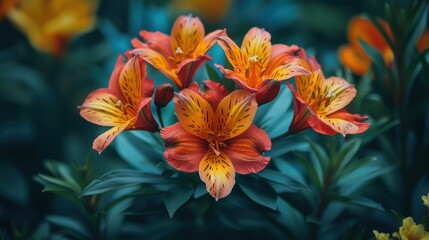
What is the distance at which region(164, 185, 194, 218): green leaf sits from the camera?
857 mm

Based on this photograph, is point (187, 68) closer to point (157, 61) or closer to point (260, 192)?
point (157, 61)

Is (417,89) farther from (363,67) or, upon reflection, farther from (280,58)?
(280,58)

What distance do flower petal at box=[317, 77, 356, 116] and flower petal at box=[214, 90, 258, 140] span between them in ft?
0.42

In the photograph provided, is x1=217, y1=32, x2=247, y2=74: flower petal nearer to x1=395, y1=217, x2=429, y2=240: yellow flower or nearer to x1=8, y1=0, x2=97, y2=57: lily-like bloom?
x1=395, y1=217, x2=429, y2=240: yellow flower

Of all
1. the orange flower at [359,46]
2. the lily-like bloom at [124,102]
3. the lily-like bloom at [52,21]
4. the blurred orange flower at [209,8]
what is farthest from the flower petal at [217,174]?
the blurred orange flower at [209,8]

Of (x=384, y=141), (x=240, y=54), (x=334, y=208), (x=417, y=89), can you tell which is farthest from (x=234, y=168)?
(x=417, y=89)

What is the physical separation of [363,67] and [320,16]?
1.83 ft

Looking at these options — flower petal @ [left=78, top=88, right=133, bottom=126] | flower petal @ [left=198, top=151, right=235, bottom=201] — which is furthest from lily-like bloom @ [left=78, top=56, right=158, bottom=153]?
flower petal @ [left=198, top=151, right=235, bottom=201]

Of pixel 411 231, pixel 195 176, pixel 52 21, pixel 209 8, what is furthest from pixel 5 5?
pixel 411 231

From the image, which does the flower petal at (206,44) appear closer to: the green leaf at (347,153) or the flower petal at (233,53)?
the flower petal at (233,53)

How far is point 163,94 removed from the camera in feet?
2.80

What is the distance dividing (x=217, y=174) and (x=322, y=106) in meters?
0.21

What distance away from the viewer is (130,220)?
4.48ft

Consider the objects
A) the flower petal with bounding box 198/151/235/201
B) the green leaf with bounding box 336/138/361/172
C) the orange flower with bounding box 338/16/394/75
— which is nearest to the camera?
the flower petal with bounding box 198/151/235/201
